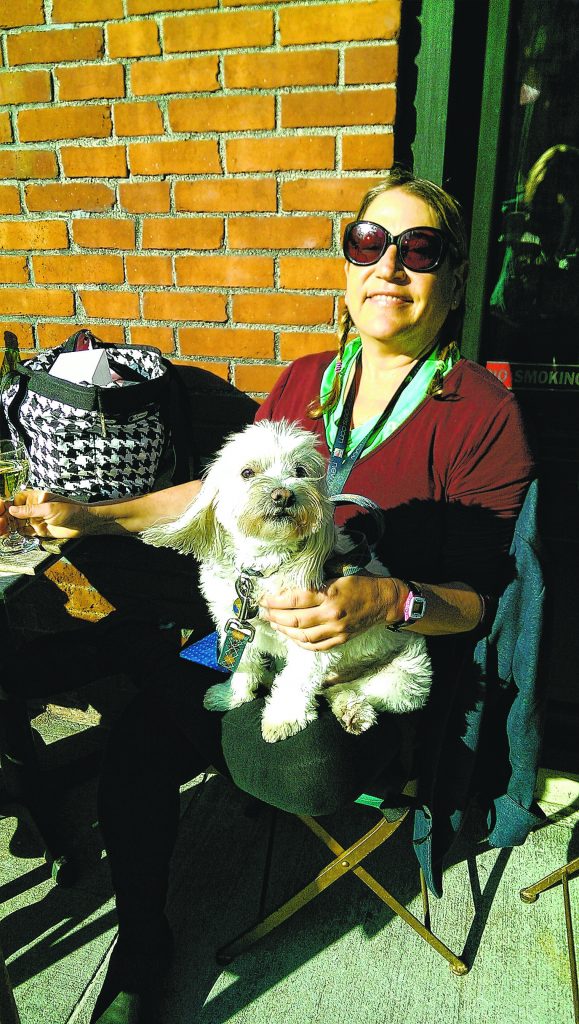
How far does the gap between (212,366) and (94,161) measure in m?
0.90

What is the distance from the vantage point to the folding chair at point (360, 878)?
6.08 feet

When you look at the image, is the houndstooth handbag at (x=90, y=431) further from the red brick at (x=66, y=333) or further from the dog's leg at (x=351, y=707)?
the dog's leg at (x=351, y=707)

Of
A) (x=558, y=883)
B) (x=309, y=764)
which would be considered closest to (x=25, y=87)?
(x=309, y=764)

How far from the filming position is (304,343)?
2.57 meters

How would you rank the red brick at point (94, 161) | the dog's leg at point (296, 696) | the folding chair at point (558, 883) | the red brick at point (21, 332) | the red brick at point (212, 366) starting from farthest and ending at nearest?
the red brick at point (21, 332) → the red brick at point (212, 366) → the red brick at point (94, 161) → the folding chair at point (558, 883) → the dog's leg at point (296, 696)

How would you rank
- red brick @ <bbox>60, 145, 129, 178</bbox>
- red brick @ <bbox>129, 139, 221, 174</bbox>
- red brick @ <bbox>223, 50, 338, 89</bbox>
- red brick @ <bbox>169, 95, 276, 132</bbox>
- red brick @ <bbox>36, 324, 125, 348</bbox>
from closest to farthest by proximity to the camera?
red brick @ <bbox>223, 50, 338, 89</bbox>
red brick @ <bbox>169, 95, 276, 132</bbox>
red brick @ <bbox>129, 139, 221, 174</bbox>
red brick @ <bbox>60, 145, 129, 178</bbox>
red brick @ <bbox>36, 324, 125, 348</bbox>

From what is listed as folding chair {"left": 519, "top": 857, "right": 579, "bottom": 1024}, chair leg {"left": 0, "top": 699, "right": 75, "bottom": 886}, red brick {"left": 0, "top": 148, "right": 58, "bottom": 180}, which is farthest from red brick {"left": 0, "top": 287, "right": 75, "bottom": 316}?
folding chair {"left": 519, "top": 857, "right": 579, "bottom": 1024}

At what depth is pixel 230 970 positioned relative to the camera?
200cm

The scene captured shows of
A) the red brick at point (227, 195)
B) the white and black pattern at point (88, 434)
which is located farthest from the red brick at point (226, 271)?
the white and black pattern at point (88, 434)

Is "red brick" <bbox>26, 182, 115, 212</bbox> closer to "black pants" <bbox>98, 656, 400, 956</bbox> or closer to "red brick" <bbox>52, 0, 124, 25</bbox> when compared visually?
"red brick" <bbox>52, 0, 124, 25</bbox>

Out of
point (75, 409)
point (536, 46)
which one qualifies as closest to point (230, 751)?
point (75, 409)

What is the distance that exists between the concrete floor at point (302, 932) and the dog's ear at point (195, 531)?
1271 mm

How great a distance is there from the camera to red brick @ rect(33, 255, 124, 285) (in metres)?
2.72

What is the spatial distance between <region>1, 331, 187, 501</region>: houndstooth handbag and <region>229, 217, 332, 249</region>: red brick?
60cm
